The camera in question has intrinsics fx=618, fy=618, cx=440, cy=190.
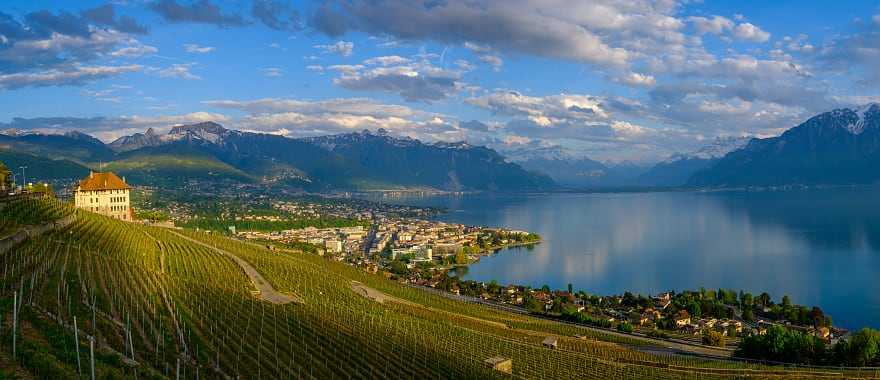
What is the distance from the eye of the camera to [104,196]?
165ft

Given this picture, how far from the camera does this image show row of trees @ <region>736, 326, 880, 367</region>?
1117 inches

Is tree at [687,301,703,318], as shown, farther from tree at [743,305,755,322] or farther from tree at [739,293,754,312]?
tree at [739,293,754,312]

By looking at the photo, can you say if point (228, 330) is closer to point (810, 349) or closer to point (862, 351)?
point (810, 349)

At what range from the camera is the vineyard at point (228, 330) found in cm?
1506

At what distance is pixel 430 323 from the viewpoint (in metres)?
32.1

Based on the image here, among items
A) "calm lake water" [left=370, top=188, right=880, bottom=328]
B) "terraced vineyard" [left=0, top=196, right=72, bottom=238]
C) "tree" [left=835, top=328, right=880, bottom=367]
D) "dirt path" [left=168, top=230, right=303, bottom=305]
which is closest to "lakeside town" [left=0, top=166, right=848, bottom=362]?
"tree" [left=835, top=328, right=880, bottom=367]

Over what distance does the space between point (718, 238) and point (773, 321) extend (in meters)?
52.1

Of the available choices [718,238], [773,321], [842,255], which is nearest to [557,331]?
[773,321]

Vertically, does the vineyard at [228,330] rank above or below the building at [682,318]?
above

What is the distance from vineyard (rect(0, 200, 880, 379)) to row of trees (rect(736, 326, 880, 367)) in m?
2.02

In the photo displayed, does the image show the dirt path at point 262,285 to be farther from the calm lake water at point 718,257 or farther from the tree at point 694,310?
the calm lake water at point 718,257

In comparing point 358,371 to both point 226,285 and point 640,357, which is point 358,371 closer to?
point 226,285

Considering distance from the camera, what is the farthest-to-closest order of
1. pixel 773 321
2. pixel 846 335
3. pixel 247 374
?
pixel 773 321 → pixel 846 335 → pixel 247 374

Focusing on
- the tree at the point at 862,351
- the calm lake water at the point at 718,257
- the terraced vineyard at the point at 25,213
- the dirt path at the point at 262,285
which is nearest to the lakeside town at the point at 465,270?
the tree at the point at 862,351
